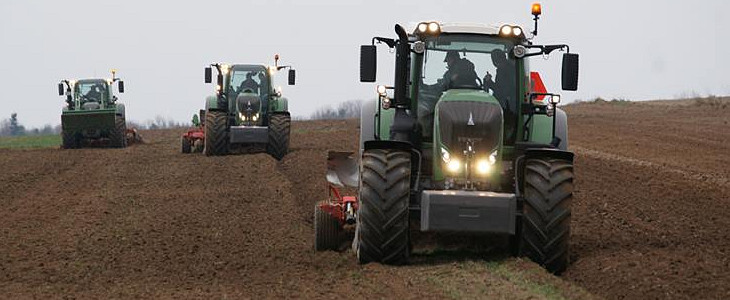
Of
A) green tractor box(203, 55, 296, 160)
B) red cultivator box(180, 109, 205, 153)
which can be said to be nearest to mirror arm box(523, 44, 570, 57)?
green tractor box(203, 55, 296, 160)

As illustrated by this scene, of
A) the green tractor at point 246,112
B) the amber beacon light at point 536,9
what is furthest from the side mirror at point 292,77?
the amber beacon light at point 536,9

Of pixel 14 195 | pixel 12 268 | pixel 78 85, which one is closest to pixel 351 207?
pixel 12 268

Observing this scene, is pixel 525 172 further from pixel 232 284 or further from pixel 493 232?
pixel 232 284

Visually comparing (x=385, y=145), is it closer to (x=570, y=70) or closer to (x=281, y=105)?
(x=570, y=70)

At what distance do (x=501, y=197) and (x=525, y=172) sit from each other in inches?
19.7

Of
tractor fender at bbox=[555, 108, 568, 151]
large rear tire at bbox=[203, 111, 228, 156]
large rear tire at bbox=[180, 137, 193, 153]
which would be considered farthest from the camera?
large rear tire at bbox=[180, 137, 193, 153]

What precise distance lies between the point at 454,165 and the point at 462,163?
75 millimetres

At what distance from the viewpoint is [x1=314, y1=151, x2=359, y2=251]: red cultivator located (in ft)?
35.1

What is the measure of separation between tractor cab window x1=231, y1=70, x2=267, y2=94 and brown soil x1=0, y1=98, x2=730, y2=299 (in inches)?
91.3

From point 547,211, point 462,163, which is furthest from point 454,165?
point 547,211

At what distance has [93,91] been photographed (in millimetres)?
31734

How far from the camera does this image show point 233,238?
467 inches

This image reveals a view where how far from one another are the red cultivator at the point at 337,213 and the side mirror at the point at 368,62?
5.38ft

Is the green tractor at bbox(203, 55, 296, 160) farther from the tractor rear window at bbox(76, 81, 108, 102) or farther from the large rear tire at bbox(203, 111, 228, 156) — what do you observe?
the tractor rear window at bbox(76, 81, 108, 102)
